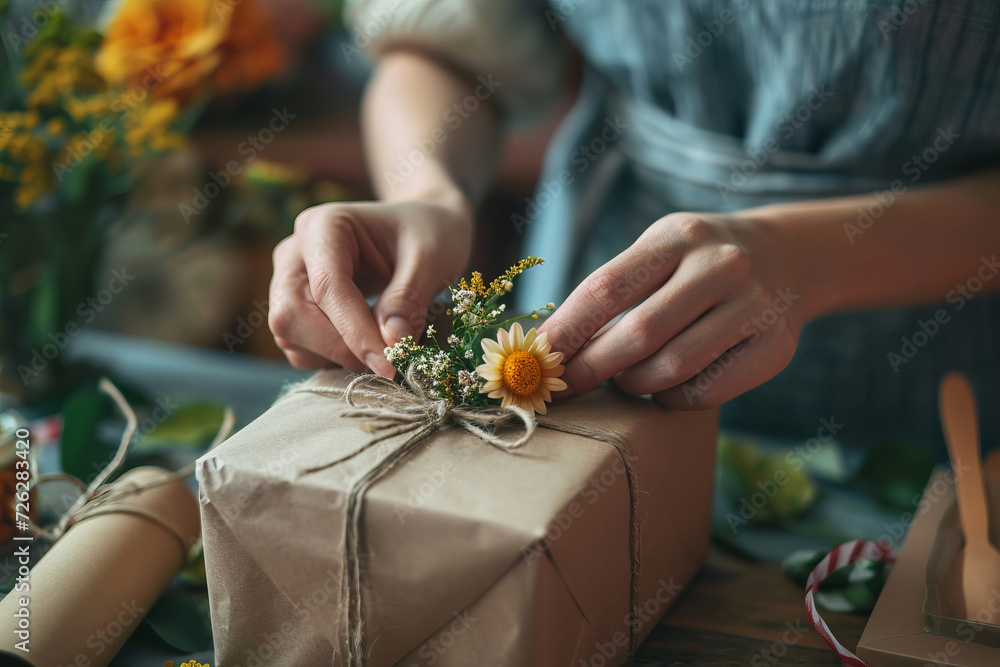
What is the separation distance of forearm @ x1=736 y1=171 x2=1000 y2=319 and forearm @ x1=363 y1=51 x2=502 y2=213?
0.36 m

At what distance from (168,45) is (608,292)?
2.37 feet

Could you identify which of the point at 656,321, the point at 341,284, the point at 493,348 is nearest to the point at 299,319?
the point at 341,284

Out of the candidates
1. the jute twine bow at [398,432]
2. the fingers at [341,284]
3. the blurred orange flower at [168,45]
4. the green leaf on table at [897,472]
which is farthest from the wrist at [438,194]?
the green leaf on table at [897,472]

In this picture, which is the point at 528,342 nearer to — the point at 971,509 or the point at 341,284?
the point at 341,284

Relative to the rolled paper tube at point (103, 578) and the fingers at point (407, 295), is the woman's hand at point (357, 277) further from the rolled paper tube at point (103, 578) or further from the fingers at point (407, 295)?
the rolled paper tube at point (103, 578)

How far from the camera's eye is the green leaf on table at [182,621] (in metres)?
0.61

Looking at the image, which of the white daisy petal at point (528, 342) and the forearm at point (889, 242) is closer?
the white daisy petal at point (528, 342)

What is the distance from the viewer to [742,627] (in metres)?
0.62

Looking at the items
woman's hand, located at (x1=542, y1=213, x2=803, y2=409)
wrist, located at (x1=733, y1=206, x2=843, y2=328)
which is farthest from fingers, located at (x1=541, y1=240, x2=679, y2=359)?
wrist, located at (x1=733, y1=206, x2=843, y2=328)

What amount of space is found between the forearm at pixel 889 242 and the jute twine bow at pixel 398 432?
24cm

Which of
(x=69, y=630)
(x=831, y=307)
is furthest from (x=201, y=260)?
(x=831, y=307)

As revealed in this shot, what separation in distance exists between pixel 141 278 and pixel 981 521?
4.13 ft

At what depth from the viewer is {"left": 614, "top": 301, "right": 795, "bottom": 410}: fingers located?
0.58 meters

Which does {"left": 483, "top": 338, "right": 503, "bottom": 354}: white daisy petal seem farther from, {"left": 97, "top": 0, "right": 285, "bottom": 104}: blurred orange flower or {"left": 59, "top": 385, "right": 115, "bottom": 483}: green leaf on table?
{"left": 97, "top": 0, "right": 285, "bottom": 104}: blurred orange flower
